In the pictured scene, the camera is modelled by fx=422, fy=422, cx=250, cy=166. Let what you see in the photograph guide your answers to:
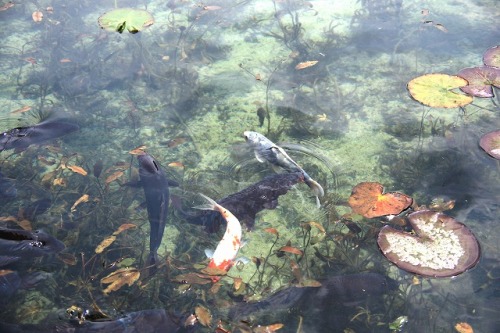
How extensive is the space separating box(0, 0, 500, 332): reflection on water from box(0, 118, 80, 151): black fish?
13mm

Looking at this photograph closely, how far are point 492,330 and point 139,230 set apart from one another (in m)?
2.29

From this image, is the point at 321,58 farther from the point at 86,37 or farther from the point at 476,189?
the point at 86,37

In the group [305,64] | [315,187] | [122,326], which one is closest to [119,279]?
[122,326]

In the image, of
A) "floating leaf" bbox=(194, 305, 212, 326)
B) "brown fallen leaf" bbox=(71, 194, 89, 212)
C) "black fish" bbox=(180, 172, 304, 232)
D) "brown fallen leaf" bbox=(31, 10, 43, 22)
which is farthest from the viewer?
"brown fallen leaf" bbox=(31, 10, 43, 22)

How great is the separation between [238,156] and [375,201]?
3.91 feet

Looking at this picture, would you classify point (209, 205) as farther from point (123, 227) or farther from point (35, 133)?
point (35, 133)

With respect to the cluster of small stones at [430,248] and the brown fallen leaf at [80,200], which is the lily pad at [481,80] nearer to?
the cluster of small stones at [430,248]

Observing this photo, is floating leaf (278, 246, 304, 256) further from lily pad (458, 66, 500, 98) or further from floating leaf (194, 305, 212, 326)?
lily pad (458, 66, 500, 98)

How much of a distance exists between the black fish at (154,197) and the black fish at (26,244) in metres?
→ 0.62

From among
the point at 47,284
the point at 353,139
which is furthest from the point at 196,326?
the point at 353,139

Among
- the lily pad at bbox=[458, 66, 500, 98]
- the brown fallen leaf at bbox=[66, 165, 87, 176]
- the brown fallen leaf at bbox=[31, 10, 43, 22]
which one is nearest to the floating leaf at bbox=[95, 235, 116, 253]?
the brown fallen leaf at bbox=[66, 165, 87, 176]

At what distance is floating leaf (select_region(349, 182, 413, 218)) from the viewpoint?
9.32 ft

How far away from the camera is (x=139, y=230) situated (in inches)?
118

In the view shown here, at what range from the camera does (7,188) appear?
328cm
